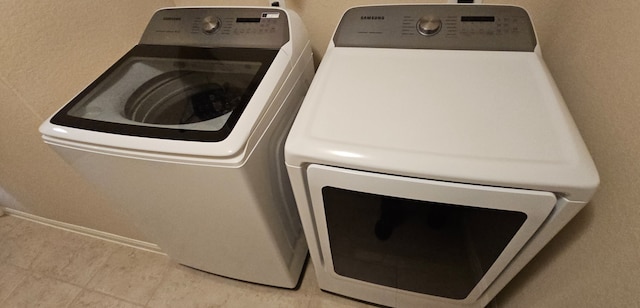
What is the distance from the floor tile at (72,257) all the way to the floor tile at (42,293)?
3 cm

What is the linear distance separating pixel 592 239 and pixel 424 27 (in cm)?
70

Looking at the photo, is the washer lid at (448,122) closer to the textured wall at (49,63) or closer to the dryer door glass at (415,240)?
the dryer door glass at (415,240)

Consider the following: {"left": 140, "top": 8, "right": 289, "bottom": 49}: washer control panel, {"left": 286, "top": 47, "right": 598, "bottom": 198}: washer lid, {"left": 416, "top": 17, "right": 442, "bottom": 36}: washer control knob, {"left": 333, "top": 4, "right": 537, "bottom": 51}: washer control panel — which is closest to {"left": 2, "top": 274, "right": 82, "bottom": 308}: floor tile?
{"left": 140, "top": 8, "right": 289, "bottom": 49}: washer control panel

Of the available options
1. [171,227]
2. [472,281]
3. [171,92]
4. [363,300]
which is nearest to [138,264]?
[171,227]

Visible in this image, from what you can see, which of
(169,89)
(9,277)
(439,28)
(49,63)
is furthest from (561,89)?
(9,277)

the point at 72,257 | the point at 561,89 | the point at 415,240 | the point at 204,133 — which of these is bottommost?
the point at 72,257

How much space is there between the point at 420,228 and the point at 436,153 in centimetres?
26

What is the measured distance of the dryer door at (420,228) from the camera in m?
0.62

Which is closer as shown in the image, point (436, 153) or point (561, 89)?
point (436, 153)

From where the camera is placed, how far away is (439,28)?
914 millimetres

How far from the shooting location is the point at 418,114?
0.71 m

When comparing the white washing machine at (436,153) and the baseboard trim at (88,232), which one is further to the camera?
the baseboard trim at (88,232)

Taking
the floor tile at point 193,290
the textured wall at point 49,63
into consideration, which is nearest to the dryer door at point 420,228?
the floor tile at point 193,290

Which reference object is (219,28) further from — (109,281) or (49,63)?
(109,281)
